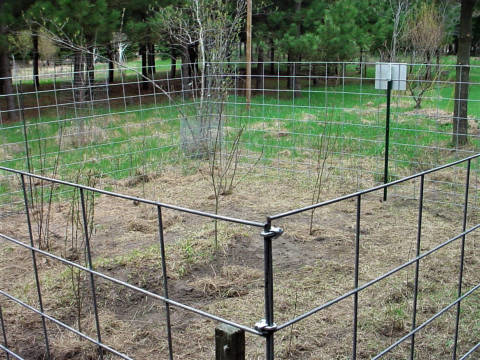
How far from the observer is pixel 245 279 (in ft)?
13.3

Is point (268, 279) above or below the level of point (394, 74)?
below

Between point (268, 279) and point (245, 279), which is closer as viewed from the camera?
point (268, 279)

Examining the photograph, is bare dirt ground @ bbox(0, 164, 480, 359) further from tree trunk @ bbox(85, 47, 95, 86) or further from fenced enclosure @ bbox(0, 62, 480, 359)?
tree trunk @ bbox(85, 47, 95, 86)

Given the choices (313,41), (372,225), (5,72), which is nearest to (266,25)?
(313,41)

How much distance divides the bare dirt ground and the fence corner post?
1.48 m

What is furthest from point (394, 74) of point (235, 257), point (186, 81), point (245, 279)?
point (186, 81)

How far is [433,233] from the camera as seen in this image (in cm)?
511

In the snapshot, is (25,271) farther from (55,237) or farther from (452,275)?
Result: (452,275)

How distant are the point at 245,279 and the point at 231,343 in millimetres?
2445

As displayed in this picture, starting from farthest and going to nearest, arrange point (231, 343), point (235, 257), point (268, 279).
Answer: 1. point (235, 257)
2. point (231, 343)
3. point (268, 279)

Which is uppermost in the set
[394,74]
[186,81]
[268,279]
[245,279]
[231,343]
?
[394,74]

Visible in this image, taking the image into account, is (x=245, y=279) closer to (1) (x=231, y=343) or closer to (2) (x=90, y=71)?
(1) (x=231, y=343)

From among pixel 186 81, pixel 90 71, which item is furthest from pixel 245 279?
pixel 186 81

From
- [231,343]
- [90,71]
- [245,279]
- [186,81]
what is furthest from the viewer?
[186,81]
